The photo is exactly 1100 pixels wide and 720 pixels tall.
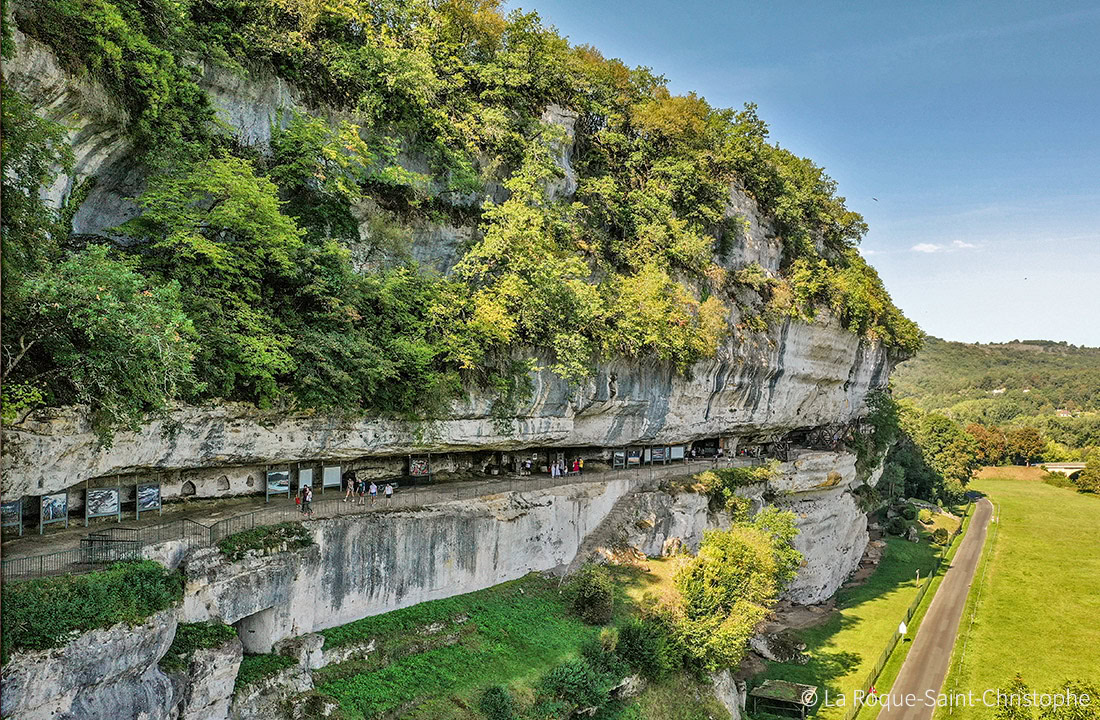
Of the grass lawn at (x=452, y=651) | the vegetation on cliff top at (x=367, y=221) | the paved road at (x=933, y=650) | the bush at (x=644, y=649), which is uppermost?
the vegetation on cliff top at (x=367, y=221)

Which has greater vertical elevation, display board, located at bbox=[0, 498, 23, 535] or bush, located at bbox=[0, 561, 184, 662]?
display board, located at bbox=[0, 498, 23, 535]

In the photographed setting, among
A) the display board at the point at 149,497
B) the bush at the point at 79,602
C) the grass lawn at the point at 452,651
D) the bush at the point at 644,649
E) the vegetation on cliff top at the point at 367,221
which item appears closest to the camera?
the bush at the point at 79,602

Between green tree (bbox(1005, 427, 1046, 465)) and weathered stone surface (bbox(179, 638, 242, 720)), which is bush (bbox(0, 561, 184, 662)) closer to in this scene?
weathered stone surface (bbox(179, 638, 242, 720))

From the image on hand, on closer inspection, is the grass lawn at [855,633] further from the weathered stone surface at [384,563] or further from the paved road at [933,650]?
the weathered stone surface at [384,563]

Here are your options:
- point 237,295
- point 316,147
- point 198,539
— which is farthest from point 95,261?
point 316,147

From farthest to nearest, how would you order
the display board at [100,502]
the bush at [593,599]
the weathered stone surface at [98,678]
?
the bush at [593,599] < the display board at [100,502] < the weathered stone surface at [98,678]

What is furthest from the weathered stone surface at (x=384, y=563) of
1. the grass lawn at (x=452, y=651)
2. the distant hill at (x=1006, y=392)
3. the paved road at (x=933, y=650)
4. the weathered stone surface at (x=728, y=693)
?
the distant hill at (x=1006, y=392)

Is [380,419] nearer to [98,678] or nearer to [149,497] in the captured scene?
[149,497]

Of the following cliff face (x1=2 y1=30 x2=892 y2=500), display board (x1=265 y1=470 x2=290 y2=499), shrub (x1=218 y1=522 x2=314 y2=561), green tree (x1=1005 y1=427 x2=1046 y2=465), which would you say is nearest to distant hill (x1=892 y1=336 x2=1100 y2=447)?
green tree (x1=1005 y1=427 x2=1046 y2=465)
